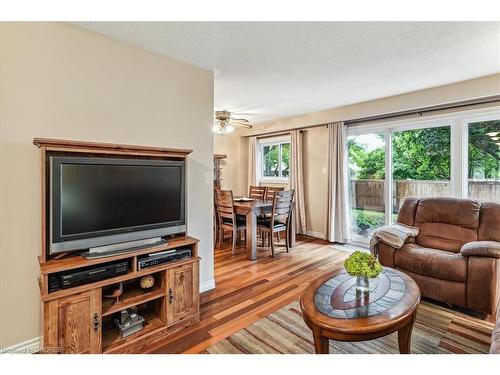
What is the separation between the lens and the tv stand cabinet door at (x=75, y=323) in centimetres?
150

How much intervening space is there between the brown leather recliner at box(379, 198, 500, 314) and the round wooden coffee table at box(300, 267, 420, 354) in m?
0.81

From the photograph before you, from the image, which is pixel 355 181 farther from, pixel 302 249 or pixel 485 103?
pixel 485 103

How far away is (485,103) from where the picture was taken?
306cm

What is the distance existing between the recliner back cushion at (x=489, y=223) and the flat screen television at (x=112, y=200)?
9.51 feet

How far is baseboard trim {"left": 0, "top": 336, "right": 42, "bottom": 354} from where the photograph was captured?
1.70m

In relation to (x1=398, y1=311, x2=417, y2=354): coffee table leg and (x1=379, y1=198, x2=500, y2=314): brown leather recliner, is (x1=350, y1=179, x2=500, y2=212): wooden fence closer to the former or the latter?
(x1=379, y1=198, x2=500, y2=314): brown leather recliner

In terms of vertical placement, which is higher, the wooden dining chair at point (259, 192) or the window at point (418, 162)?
the window at point (418, 162)

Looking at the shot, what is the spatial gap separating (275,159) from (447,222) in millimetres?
3513

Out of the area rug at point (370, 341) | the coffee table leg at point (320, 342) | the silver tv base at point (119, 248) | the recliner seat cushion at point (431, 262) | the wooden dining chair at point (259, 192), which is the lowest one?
the area rug at point (370, 341)

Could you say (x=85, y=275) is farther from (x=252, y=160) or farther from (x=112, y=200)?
(x=252, y=160)

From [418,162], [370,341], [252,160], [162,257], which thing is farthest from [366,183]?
[162,257]

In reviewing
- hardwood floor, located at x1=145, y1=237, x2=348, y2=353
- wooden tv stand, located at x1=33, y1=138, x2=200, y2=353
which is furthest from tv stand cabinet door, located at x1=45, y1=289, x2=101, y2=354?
hardwood floor, located at x1=145, y1=237, x2=348, y2=353

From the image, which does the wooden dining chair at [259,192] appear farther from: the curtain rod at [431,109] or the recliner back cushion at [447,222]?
the recliner back cushion at [447,222]

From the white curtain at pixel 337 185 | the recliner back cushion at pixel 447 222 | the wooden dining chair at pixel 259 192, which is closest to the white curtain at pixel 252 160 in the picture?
the wooden dining chair at pixel 259 192
